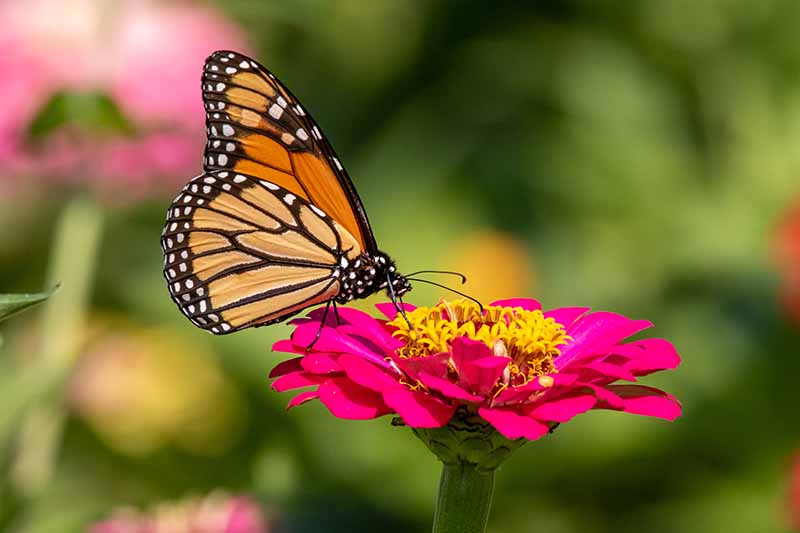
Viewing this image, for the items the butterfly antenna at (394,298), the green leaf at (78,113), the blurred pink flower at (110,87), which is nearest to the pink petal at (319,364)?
the butterfly antenna at (394,298)

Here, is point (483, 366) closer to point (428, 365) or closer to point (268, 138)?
point (428, 365)

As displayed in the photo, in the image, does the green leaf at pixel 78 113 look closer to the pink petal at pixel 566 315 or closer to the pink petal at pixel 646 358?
the pink petal at pixel 566 315

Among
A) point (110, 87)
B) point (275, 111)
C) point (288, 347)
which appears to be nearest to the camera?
point (288, 347)

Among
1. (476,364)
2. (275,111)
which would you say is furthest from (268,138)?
(476,364)

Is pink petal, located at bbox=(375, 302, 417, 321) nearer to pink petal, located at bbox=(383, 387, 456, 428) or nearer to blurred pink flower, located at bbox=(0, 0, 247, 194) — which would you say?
pink petal, located at bbox=(383, 387, 456, 428)

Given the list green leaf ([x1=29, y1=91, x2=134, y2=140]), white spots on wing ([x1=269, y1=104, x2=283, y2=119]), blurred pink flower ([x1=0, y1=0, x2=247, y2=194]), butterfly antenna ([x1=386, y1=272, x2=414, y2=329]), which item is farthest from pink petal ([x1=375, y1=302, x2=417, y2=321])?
blurred pink flower ([x1=0, y1=0, x2=247, y2=194])

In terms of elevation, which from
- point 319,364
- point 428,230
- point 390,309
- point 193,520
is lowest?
point 193,520
